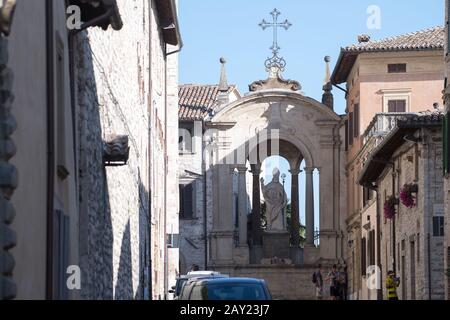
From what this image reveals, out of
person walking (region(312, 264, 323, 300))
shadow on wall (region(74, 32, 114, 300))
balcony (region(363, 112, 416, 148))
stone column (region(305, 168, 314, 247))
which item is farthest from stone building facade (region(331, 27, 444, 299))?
shadow on wall (region(74, 32, 114, 300))

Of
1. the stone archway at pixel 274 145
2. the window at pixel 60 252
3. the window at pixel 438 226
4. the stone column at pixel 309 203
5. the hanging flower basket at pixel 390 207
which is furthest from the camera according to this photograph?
the stone column at pixel 309 203

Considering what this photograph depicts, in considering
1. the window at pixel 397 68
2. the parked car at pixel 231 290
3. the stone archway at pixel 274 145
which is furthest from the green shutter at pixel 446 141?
the stone archway at pixel 274 145

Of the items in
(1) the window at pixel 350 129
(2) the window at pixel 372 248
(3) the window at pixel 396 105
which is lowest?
(2) the window at pixel 372 248

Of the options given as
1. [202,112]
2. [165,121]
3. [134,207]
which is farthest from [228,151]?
[134,207]

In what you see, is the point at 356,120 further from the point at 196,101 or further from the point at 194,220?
the point at 196,101

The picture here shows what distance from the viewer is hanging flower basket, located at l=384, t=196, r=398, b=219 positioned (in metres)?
39.9

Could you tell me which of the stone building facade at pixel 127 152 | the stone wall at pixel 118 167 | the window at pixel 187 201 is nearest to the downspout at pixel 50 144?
the stone building facade at pixel 127 152

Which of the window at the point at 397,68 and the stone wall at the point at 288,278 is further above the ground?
the window at the point at 397,68

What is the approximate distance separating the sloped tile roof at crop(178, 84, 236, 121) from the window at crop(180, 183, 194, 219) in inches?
131

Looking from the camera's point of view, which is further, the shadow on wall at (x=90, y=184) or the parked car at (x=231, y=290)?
the parked car at (x=231, y=290)

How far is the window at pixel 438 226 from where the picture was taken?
33562mm

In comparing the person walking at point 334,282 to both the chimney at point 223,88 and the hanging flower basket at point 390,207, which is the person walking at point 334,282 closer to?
the hanging flower basket at point 390,207

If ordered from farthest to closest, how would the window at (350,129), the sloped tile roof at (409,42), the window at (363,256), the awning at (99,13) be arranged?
the window at (350,129) < the sloped tile roof at (409,42) < the window at (363,256) < the awning at (99,13)

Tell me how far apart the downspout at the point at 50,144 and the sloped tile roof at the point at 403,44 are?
37355 millimetres
